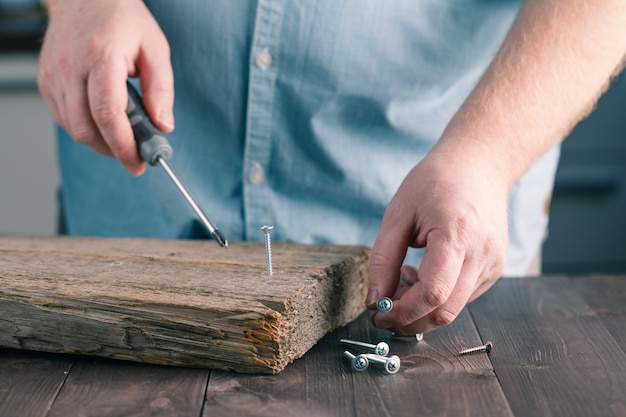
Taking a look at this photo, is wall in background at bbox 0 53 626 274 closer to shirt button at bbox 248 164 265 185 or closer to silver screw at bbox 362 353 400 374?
shirt button at bbox 248 164 265 185

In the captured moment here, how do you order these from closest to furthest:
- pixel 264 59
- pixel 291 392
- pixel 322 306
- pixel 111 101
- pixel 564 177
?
pixel 291 392
pixel 322 306
pixel 111 101
pixel 264 59
pixel 564 177

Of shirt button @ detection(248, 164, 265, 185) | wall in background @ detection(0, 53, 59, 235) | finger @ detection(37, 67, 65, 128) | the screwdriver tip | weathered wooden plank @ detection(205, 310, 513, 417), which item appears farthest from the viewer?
wall in background @ detection(0, 53, 59, 235)

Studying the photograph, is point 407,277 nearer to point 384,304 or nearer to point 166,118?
point 384,304

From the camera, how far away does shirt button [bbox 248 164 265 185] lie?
43.7 inches

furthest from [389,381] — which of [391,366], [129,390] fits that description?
[129,390]

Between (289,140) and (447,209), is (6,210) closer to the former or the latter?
(289,140)

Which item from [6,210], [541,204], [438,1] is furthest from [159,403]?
[6,210]

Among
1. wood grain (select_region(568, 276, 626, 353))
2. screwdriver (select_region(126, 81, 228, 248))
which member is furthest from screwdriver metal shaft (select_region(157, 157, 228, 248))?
wood grain (select_region(568, 276, 626, 353))

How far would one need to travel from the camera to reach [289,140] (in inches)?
43.6

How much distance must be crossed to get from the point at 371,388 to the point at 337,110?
20.1 inches

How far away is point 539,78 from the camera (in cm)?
87

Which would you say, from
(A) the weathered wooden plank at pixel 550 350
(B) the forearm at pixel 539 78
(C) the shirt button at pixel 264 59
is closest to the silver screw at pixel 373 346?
(A) the weathered wooden plank at pixel 550 350

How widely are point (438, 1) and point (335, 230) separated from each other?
1.22 feet

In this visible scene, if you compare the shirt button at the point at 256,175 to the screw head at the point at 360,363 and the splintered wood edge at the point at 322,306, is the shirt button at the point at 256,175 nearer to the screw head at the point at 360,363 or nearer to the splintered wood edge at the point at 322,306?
the splintered wood edge at the point at 322,306
